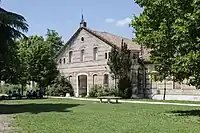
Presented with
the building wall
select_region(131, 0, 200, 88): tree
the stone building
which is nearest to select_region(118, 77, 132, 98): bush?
the stone building

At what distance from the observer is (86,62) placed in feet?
169

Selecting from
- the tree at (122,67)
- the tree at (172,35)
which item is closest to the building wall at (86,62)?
the tree at (122,67)

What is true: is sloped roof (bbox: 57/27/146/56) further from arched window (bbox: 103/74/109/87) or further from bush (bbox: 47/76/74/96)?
bush (bbox: 47/76/74/96)

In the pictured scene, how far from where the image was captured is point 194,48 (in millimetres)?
20016

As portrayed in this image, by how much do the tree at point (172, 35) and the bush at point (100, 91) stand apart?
22.3m

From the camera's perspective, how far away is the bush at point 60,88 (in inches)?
2063

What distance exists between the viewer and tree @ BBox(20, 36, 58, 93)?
53.1m

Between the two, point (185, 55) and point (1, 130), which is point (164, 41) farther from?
point (1, 130)

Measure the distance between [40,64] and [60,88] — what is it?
4191 mm

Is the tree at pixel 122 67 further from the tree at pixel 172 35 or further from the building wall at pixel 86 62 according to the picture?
the tree at pixel 172 35

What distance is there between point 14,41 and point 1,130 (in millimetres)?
14945

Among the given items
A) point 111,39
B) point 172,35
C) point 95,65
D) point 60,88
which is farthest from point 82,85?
point 172,35

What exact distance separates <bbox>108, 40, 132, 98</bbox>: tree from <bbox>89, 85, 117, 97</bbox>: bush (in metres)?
1.09

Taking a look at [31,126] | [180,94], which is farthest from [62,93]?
[31,126]
